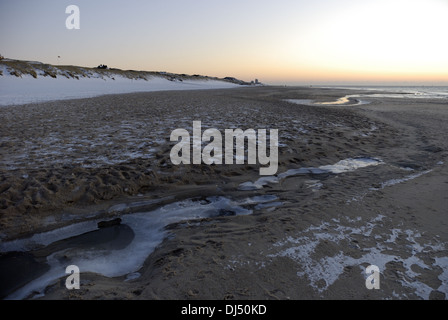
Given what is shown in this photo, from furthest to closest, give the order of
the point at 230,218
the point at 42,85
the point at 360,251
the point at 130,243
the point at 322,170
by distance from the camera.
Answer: the point at 42,85 < the point at 322,170 < the point at 230,218 < the point at 130,243 < the point at 360,251

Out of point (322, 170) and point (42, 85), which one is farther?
point (42, 85)

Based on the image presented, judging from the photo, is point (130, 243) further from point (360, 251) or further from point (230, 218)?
point (360, 251)

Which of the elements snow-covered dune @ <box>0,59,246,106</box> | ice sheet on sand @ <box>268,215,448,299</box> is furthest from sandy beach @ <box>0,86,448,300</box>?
snow-covered dune @ <box>0,59,246,106</box>

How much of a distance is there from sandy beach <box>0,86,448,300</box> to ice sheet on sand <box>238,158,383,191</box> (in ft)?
0.22

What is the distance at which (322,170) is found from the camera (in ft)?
23.5

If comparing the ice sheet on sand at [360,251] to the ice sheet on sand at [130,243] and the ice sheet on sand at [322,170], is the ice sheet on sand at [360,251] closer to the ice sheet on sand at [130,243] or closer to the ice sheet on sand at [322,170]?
the ice sheet on sand at [130,243]

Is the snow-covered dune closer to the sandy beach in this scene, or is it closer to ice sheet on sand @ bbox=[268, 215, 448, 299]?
the sandy beach

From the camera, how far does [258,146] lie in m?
8.69

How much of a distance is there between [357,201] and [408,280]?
2.25 m

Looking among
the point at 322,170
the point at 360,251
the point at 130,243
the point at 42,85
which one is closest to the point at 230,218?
the point at 130,243

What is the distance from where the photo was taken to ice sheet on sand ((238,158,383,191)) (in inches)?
241

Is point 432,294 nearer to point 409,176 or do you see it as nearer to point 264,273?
point 264,273

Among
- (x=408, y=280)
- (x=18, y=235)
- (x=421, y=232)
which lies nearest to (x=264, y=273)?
(x=408, y=280)

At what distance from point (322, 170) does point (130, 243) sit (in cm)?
519
